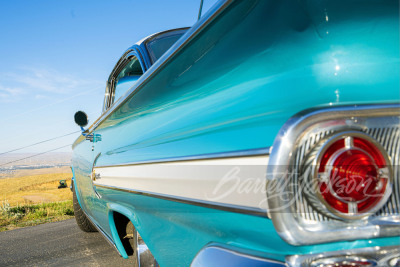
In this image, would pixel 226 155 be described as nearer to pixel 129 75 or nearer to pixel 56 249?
pixel 129 75

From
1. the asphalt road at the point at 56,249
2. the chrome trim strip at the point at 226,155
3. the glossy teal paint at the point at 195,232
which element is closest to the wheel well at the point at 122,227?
the glossy teal paint at the point at 195,232

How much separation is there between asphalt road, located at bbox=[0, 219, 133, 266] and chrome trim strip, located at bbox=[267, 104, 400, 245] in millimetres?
2763

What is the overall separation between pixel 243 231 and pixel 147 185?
0.69m

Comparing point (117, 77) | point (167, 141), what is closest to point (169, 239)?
point (167, 141)

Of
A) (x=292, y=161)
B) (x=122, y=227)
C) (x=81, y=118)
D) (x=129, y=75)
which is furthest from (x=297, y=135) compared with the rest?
(x=81, y=118)

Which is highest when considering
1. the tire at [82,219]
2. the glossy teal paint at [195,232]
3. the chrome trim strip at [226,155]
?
the chrome trim strip at [226,155]

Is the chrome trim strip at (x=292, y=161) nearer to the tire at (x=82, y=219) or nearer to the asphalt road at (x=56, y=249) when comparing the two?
the asphalt road at (x=56, y=249)

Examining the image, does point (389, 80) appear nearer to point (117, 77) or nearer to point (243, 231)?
point (243, 231)

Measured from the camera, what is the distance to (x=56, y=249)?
4012mm

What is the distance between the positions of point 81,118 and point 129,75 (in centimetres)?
107

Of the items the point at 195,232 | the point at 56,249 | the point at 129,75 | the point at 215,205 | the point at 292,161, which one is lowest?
the point at 56,249

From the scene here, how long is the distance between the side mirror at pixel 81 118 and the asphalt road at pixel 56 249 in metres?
1.47

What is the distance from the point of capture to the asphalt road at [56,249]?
3.49 meters

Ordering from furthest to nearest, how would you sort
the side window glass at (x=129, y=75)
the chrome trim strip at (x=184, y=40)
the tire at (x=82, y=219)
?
the tire at (x=82, y=219) → the side window glass at (x=129, y=75) → the chrome trim strip at (x=184, y=40)
